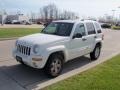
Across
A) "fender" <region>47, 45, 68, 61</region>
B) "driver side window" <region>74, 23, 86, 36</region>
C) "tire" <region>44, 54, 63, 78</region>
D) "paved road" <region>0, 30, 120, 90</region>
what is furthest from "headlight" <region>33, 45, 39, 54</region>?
"driver side window" <region>74, 23, 86, 36</region>

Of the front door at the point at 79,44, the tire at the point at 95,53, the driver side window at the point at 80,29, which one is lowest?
the tire at the point at 95,53

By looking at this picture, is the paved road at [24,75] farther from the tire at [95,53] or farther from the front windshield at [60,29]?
the front windshield at [60,29]

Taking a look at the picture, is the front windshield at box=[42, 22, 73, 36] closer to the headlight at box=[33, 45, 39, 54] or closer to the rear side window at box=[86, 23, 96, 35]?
the rear side window at box=[86, 23, 96, 35]

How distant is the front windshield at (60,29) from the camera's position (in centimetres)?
716

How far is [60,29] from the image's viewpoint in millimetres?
7445

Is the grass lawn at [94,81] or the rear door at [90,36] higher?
the rear door at [90,36]

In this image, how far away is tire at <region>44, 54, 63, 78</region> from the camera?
609 cm

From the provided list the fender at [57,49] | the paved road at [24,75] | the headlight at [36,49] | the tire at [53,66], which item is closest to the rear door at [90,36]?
the paved road at [24,75]

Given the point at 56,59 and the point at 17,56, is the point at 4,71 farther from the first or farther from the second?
the point at 56,59

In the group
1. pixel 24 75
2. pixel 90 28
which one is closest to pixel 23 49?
pixel 24 75

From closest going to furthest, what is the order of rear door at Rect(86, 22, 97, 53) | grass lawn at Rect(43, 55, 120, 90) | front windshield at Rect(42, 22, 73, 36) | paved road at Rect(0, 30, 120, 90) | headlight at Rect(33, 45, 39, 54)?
grass lawn at Rect(43, 55, 120, 90) → paved road at Rect(0, 30, 120, 90) → headlight at Rect(33, 45, 39, 54) → front windshield at Rect(42, 22, 73, 36) → rear door at Rect(86, 22, 97, 53)

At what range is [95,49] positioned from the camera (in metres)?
9.10

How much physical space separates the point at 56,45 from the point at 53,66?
2.29 ft

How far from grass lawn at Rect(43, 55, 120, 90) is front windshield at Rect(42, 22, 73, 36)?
5.48ft
